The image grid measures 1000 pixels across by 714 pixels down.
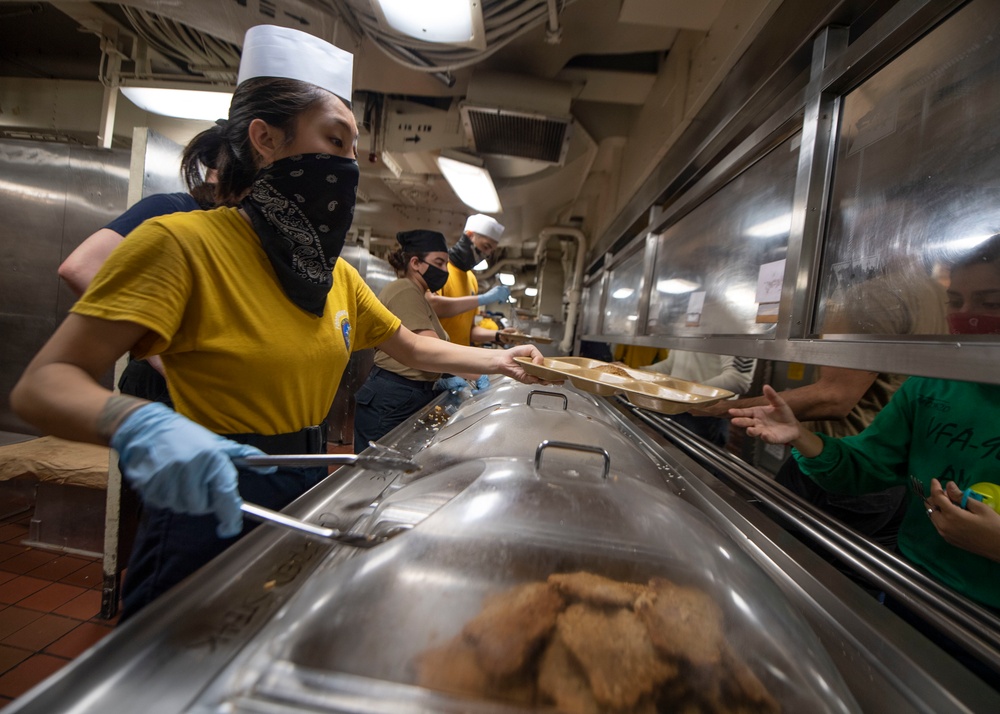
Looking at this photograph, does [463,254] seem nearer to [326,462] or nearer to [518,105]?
[518,105]

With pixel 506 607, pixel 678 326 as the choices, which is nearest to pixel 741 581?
pixel 506 607

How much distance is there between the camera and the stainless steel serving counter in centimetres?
47

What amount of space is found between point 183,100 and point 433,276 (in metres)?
2.07

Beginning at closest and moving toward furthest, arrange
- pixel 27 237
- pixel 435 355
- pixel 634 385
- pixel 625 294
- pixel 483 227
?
pixel 634 385 → pixel 435 355 → pixel 27 237 → pixel 483 227 → pixel 625 294

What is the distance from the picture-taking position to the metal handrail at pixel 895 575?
2.15 ft

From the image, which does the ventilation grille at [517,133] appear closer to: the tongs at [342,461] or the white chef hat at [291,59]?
the white chef hat at [291,59]

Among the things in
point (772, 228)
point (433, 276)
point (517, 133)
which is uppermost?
point (517, 133)

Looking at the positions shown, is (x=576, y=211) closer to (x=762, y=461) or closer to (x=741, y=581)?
(x=762, y=461)

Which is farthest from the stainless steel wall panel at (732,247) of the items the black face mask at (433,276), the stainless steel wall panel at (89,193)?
the stainless steel wall panel at (89,193)

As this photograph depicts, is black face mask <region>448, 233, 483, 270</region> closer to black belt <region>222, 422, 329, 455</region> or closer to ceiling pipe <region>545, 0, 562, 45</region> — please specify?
ceiling pipe <region>545, 0, 562, 45</region>

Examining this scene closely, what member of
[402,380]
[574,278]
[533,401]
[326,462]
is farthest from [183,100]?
[574,278]

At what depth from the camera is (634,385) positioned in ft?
4.08

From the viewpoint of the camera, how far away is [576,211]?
6141 mm

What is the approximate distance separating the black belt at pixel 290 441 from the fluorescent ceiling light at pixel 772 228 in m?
1.37
